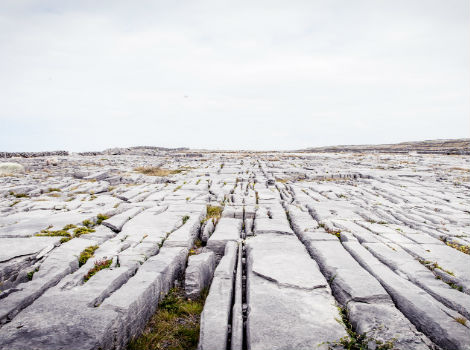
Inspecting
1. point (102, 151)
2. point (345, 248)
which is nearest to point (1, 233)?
point (345, 248)

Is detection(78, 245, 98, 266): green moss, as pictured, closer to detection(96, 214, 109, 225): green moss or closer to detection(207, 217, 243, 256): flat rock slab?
detection(96, 214, 109, 225): green moss

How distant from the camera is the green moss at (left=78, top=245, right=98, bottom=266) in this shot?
17.6 ft

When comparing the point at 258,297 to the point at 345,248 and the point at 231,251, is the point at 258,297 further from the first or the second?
the point at 345,248

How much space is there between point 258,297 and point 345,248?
3171mm

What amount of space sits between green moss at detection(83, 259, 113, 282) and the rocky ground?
3 cm

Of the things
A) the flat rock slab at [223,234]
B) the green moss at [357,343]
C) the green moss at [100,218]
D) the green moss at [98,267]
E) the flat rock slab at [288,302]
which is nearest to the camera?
the green moss at [357,343]

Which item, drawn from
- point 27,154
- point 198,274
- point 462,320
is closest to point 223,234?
point 198,274

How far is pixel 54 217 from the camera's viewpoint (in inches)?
320

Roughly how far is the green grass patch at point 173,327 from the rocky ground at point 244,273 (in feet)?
0.49

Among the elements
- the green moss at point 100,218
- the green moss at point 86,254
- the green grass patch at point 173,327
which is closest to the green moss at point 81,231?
the green moss at point 100,218

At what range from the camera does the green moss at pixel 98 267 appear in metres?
4.75

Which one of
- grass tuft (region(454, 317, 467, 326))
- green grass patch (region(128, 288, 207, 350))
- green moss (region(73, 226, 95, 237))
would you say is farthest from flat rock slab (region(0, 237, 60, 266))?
grass tuft (region(454, 317, 467, 326))

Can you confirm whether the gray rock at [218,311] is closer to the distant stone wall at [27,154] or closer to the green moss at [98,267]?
the green moss at [98,267]

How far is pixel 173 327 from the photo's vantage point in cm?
410
